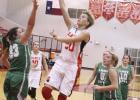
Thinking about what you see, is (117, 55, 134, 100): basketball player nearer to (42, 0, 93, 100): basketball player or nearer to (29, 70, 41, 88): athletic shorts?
(29, 70, 41, 88): athletic shorts

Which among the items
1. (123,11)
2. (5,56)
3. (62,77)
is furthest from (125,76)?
(123,11)

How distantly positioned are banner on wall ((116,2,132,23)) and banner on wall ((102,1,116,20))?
1.08ft

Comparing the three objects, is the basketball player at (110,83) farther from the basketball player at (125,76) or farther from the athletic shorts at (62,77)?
the basketball player at (125,76)

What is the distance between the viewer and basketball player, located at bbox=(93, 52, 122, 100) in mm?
5695

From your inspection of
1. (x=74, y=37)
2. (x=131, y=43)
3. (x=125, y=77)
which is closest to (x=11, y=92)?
(x=74, y=37)

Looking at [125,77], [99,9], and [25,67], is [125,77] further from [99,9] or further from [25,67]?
[99,9]

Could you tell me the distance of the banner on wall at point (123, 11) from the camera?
23562 millimetres

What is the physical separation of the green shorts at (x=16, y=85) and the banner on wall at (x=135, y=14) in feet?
62.3

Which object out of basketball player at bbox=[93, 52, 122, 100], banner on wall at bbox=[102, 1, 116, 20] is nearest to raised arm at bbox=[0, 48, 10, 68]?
basketball player at bbox=[93, 52, 122, 100]

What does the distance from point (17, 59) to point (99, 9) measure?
19.3 meters

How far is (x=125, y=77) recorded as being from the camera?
812 cm

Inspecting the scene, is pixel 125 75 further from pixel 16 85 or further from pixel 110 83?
pixel 16 85

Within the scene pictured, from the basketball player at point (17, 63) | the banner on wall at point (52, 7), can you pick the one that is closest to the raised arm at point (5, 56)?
the basketball player at point (17, 63)

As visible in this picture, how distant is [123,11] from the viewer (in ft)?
77.8
